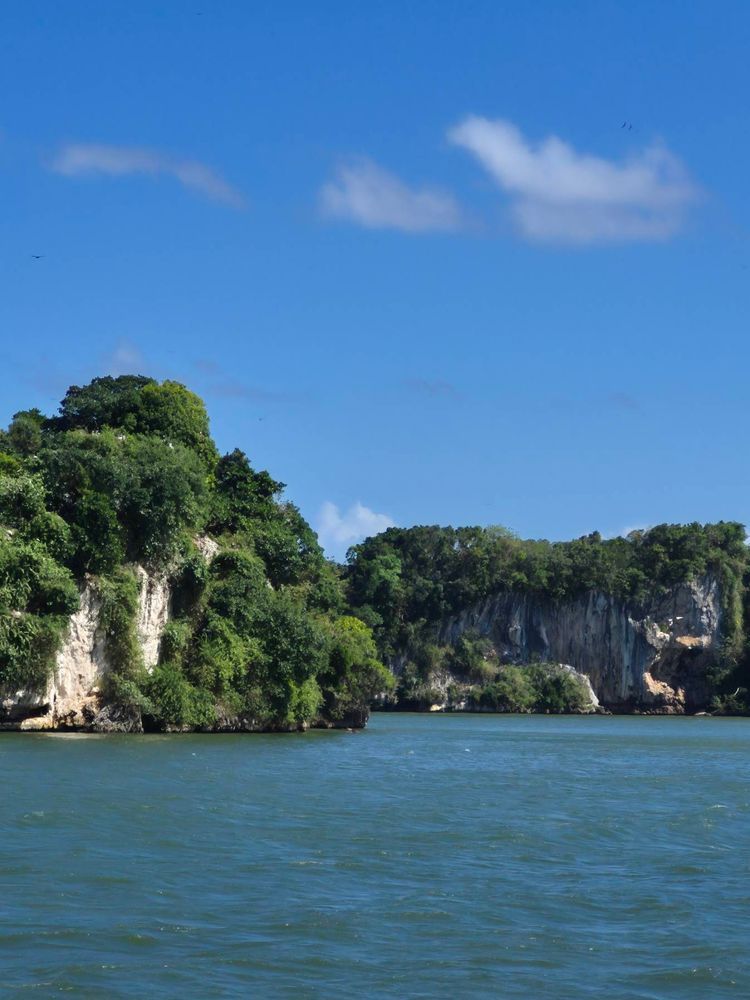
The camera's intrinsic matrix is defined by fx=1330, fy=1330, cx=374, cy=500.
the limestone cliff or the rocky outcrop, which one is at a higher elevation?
the rocky outcrop

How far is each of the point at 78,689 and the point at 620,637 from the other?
66.7m

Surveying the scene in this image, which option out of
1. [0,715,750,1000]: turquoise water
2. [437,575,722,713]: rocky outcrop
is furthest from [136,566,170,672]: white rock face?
[437,575,722,713]: rocky outcrop

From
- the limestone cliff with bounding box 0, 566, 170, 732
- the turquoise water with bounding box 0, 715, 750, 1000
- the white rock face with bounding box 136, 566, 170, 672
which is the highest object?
the white rock face with bounding box 136, 566, 170, 672

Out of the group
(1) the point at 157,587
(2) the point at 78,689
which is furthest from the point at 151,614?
(2) the point at 78,689

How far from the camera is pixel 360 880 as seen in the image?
764 inches

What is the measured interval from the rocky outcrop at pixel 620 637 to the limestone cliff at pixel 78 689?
63.3 m

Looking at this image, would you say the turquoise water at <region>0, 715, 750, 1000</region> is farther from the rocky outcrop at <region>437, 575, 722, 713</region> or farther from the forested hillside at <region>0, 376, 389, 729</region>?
the rocky outcrop at <region>437, 575, 722, 713</region>

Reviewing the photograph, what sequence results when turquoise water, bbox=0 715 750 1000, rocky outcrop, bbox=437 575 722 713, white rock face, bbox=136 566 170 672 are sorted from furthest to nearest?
rocky outcrop, bbox=437 575 722 713 < white rock face, bbox=136 566 170 672 < turquoise water, bbox=0 715 750 1000

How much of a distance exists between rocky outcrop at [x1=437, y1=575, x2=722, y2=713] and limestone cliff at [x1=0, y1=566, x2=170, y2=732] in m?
63.3

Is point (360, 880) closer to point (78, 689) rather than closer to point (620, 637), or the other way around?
point (78, 689)

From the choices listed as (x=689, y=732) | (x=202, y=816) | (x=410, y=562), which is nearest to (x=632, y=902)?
(x=202, y=816)

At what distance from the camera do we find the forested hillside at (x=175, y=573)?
41250 mm

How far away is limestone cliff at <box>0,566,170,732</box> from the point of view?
4138 centimetres

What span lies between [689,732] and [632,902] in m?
50.4
